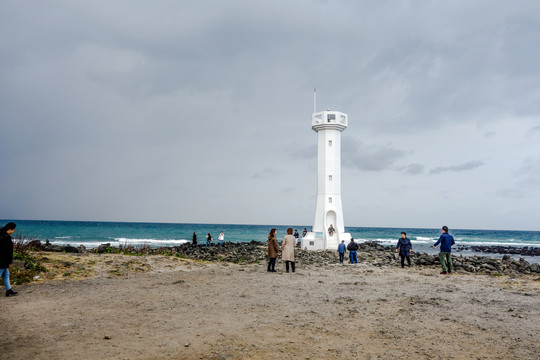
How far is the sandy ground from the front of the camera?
5859 millimetres

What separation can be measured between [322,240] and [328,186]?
4029 mm

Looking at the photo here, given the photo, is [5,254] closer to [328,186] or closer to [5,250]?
[5,250]

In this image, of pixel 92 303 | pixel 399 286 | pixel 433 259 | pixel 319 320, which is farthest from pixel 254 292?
pixel 433 259

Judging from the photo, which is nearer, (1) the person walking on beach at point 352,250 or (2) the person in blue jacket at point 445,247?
(2) the person in blue jacket at point 445,247

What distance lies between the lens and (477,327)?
7.27m

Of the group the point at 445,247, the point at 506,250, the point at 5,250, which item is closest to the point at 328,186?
the point at 445,247

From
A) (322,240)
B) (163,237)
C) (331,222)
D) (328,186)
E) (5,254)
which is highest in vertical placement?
(328,186)

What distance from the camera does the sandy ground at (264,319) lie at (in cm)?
586

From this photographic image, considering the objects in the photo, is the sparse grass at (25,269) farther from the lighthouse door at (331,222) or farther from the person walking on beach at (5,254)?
the lighthouse door at (331,222)

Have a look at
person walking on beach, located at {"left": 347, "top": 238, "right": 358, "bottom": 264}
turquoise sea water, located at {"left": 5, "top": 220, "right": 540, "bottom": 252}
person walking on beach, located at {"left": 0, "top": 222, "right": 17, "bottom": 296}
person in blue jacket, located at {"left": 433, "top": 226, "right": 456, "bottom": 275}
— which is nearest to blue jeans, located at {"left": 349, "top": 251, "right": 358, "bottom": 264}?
person walking on beach, located at {"left": 347, "top": 238, "right": 358, "bottom": 264}

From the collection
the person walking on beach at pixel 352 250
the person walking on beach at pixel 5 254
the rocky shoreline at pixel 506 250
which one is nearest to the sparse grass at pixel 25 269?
the person walking on beach at pixel 5 254

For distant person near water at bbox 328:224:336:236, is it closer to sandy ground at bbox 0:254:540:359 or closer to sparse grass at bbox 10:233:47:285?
sandy ground at bbox 0:254:540:359

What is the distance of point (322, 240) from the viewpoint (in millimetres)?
28109

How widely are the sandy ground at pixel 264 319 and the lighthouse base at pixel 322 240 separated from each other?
14943 millimetres
